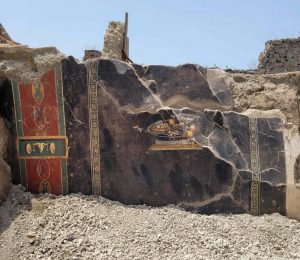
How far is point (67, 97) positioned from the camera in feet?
14.3

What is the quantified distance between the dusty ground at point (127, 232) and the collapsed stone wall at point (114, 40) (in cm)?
234

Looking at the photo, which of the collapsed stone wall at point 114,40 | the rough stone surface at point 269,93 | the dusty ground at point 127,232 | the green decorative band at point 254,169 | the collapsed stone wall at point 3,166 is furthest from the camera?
the collapsed stone wall at point 114,40

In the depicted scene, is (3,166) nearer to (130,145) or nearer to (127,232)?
(130,145)

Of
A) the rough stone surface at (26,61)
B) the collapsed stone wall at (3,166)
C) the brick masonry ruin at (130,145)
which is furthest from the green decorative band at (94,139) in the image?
the collapsed stone wall at (3,166)

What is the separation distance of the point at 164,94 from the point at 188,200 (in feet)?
3.90

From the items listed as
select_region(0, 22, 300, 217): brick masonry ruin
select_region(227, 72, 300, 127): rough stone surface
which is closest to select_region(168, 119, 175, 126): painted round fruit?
select_region(0, 22, 300, 217): brick masonry ruin

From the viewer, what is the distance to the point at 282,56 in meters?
8.34

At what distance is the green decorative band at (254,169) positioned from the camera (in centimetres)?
433

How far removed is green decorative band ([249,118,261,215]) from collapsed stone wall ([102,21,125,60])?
7.49ft

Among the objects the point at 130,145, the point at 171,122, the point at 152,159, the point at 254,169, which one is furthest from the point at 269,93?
the point at 130,145

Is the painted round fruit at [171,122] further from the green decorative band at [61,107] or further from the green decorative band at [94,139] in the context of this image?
the green decorative band at [61,107]

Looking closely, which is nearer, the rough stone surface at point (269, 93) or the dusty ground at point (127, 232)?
the dusty ground at point (127, 232)

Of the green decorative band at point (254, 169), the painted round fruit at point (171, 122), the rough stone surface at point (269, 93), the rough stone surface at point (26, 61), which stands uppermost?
the rough stone surface at point (26, 61)

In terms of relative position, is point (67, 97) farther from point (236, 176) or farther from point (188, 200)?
point (236, 176)
